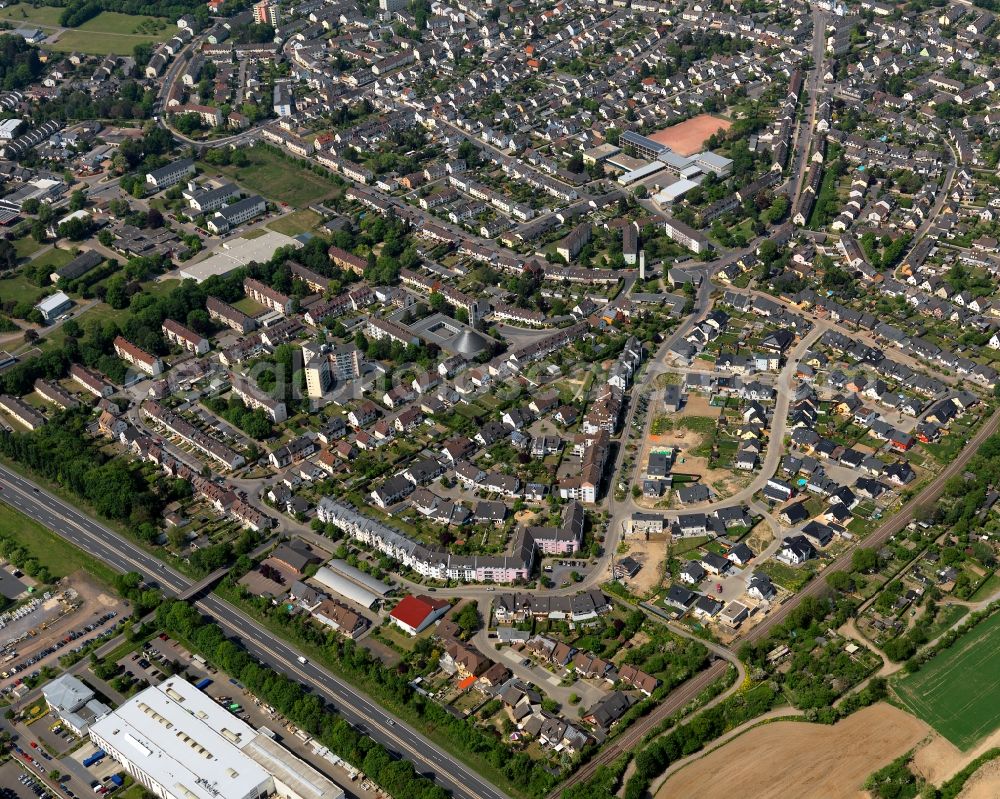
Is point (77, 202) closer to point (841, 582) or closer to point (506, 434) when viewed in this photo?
point (506, 434)

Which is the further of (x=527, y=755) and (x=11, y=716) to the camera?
(x=11, y=716)

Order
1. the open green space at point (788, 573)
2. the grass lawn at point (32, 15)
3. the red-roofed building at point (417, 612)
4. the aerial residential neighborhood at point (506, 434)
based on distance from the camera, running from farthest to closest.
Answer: the grass lawn at point (32, 15) < the open green space at point (788, 573) < the red-roofed building at point (417, 612) < the aerial residential neighborhood at point (506, 434)

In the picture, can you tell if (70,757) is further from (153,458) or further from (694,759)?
(694,759)


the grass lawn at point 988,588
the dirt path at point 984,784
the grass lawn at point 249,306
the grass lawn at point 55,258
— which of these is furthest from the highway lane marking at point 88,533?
the grass lawn at point 988,588

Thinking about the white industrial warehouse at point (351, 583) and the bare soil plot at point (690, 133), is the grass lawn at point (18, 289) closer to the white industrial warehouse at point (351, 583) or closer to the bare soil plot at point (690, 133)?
the white industrial warehouse at point (351, 583)

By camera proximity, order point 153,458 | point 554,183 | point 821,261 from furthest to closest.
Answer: point 554,183 < point 821,261 < point 153,458

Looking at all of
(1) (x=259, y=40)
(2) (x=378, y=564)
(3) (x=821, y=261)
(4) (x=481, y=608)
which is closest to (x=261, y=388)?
(2) (x=378, y=564)
